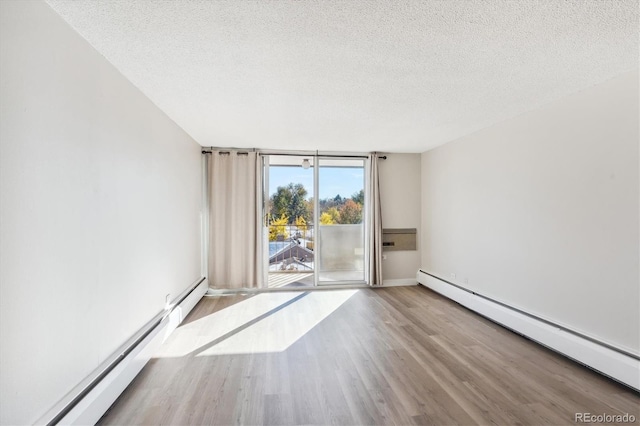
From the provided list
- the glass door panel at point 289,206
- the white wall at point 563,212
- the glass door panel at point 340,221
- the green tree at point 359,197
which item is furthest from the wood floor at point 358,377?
the green tree at point 359,197

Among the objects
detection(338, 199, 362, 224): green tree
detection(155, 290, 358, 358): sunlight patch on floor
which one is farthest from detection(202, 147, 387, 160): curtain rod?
detection(155, 290, 358, 358): sunlight patch on floor

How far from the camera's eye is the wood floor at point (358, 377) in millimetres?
1880

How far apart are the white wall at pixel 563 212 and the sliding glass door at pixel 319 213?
179 cm

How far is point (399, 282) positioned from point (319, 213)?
1930mm

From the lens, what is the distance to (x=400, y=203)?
17.1 feet

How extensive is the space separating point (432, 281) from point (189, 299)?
12.3ft

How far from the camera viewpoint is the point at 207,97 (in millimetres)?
2611

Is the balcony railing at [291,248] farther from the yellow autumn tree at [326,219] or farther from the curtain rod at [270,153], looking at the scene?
the curtain rod at [270,153]

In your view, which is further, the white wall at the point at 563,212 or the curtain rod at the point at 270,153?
the curtain rod at the point at 270,153

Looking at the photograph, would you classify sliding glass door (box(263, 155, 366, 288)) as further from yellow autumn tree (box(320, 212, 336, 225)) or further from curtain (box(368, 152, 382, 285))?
curtain (box(368, 152, 382, 285))

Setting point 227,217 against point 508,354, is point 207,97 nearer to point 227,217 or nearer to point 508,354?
point 227,217

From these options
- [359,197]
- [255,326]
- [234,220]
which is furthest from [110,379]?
[359,197]

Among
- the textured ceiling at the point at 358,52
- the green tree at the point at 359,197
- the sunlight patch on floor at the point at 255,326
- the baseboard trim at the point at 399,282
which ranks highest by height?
the textured ceiling at the point at 358,52

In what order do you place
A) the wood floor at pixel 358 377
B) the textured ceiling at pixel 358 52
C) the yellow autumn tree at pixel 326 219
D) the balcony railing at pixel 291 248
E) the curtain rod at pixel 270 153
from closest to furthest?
the textured ceiling at pixel 358 52 < the wood floor at pixel 358 377 < the curtain rod at pixel 270 153 < the yellow autumn tree at pixel 326 219 < the balcony railing at pixel 291 248
